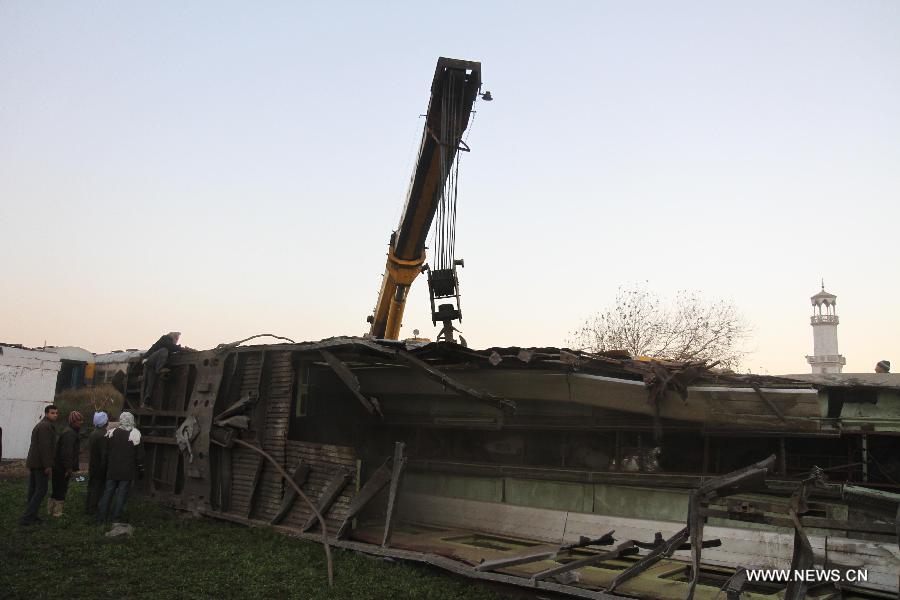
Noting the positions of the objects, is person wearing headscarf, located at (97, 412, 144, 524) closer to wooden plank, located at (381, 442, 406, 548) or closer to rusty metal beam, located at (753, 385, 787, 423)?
wooden plank, located at (381, 442, 406, 548)

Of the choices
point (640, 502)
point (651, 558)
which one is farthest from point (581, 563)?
point (640, 502)

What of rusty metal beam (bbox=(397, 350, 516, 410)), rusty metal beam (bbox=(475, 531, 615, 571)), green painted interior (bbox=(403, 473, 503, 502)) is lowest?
rusty metal beam (bbox=(475, 531, 615, 571))

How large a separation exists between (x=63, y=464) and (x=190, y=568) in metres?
4.38

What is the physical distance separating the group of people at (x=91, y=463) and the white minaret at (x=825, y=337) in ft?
145

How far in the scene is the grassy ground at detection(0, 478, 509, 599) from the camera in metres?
6.87

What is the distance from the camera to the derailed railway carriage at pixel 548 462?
6.71 meters

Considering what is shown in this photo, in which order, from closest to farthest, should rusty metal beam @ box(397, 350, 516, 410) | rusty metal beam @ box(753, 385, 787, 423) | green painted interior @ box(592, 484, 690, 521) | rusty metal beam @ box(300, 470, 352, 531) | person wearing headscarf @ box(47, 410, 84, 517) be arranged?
rusty metal beam @ box(753, 385, 787, 423) → green painted interior @ box(592, 484, 690, 521) → rusty metal beam @ box(397, 350, 516, 410) → rusty metal beam @ box(300, 470, 352, 531) → person wearing headscarf @ box(47, 410, 84, 517)

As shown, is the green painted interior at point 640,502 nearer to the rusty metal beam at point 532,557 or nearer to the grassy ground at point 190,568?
the rusty metal beam at point 532,557

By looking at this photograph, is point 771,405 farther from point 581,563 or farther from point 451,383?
point 451,383

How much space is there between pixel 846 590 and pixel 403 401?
650 cm

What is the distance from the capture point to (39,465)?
33.2 feet

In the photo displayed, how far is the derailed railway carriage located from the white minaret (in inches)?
1626

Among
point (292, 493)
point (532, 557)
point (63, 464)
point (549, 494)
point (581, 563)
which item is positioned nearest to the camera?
point (581, 563)

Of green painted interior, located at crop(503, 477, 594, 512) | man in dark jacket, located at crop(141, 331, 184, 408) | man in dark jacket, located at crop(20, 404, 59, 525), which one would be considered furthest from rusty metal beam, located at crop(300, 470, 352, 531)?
man in dark jacket, located at crop(141, 331, 184, 408)
